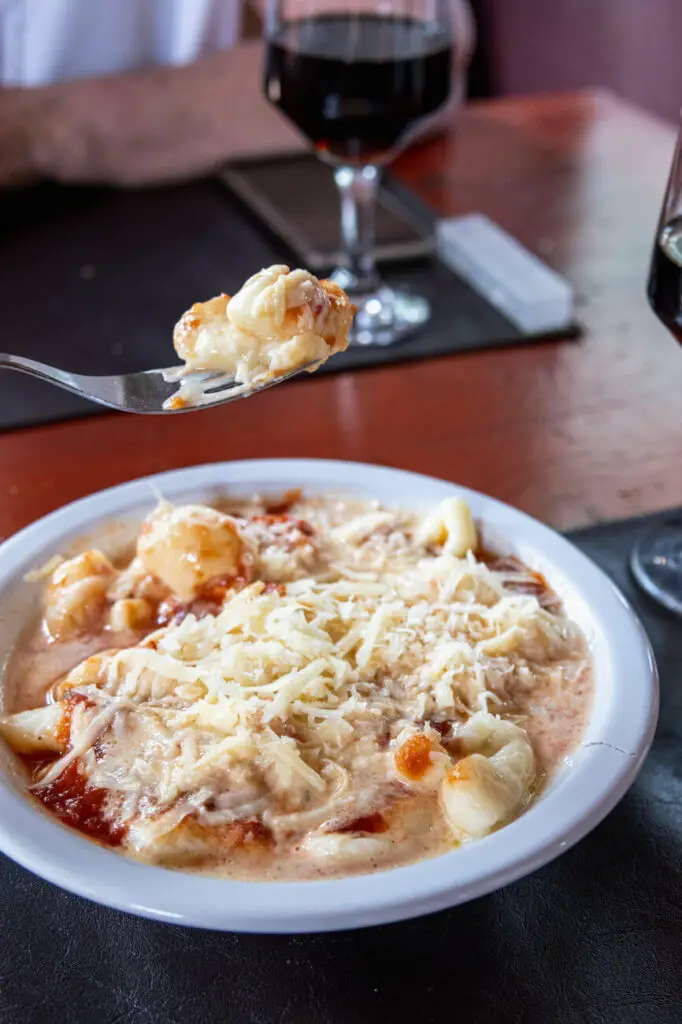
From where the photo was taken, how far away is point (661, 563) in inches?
44.2

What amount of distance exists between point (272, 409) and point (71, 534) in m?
0.49

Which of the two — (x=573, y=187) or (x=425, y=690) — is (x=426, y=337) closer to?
(x=573, y=187)

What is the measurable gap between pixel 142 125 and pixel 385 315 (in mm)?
771

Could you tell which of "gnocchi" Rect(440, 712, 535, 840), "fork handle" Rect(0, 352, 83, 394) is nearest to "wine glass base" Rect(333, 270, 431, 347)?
"fork handle" Rect(0, 352, 83, 394)

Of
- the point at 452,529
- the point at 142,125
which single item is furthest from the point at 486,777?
the point at 142,125

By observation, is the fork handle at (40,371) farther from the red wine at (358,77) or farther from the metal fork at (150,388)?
the red wine at (358,77)

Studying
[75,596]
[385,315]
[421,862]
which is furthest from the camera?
[385,315]

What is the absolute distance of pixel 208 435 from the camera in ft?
4.46

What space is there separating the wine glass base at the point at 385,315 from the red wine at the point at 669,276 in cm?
50

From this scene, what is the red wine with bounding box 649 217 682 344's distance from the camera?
1.06m

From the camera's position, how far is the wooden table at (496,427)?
126 cm

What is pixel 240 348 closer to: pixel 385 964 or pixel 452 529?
pixel 452 529

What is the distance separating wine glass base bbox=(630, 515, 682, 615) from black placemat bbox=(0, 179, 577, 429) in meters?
0.46

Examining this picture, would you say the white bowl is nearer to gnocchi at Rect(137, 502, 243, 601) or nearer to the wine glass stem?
gnocchi at Rect(137, 502, 243, 601)
